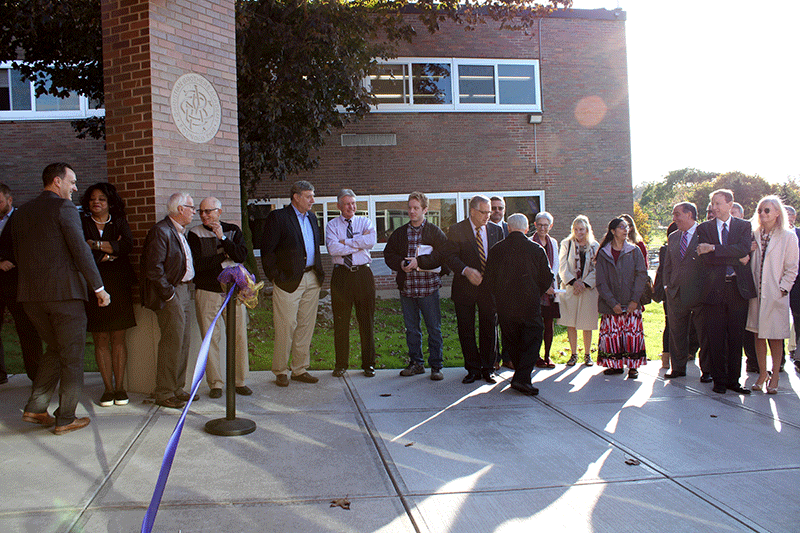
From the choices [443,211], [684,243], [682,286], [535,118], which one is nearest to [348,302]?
[682,286]

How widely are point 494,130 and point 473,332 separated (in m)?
10.1

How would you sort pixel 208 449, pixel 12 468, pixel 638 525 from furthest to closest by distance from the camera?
pixel 208 449
pixel 12 468
pixel 638 525

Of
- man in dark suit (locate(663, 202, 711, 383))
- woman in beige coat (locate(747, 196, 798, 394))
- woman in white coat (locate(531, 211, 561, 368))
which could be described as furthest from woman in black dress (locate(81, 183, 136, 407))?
woman in beige coat (locate(747, 196, 798, 394))

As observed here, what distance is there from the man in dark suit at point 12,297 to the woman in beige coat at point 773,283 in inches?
289

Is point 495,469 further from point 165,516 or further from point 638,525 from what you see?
point 165,516

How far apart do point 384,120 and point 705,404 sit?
447 inches

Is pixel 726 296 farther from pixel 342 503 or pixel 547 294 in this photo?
pixel 342 503

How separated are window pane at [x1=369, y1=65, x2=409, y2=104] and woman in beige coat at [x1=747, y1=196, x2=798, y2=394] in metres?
10.6

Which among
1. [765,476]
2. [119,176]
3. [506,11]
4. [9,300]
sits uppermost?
[506,11]

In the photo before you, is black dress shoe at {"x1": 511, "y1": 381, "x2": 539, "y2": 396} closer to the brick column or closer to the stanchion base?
the stanchion base

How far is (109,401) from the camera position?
17.9 ft

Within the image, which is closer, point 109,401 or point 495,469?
point 495,469

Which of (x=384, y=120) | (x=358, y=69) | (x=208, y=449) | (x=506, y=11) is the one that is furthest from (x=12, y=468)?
(x=384, y=120)

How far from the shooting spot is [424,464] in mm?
4090
